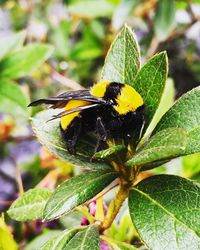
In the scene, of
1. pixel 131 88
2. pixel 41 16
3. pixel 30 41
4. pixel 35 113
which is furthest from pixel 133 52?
pixel 41 16

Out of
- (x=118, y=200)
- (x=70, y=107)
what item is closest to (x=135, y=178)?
(x=118, y=200)

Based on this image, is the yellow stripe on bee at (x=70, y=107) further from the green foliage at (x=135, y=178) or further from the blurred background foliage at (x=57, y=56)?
the blurred background foliage at (x=57, y=56)

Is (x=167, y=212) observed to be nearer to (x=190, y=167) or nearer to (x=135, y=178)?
(x=135, y=178)

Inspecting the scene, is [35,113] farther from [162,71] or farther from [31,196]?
[162,71]

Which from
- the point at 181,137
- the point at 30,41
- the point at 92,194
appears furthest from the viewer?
the point at 30,41

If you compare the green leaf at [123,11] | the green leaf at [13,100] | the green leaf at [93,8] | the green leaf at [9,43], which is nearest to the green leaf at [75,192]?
the green leaf at [13,100]

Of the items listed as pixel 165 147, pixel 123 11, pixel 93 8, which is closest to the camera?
pixel 165 147

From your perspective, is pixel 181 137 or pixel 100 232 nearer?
pixel 181 137
